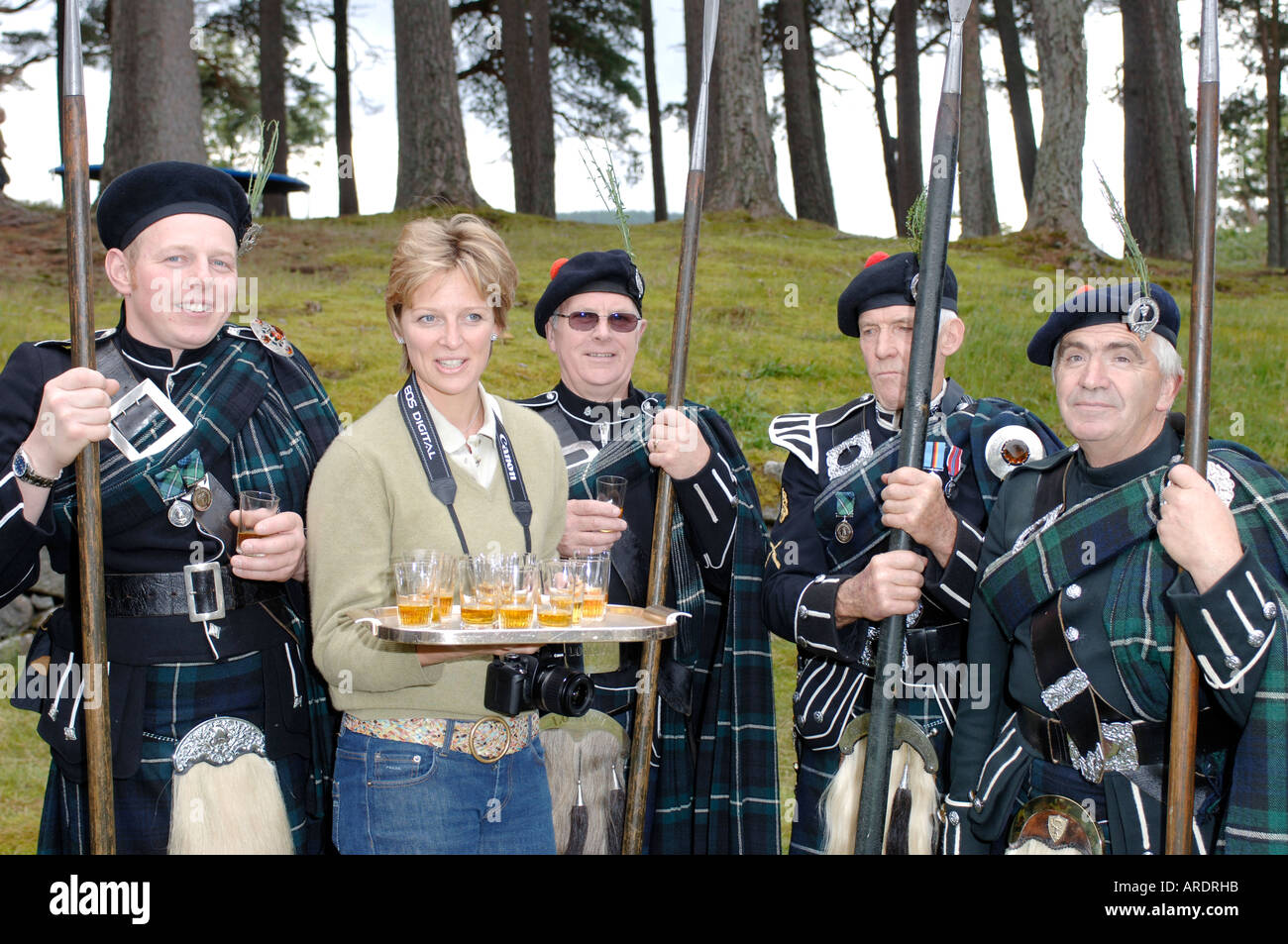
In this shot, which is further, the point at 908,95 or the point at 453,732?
A: the point at 908,95

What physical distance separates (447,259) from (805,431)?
143 cm

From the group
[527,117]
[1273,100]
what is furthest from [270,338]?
[1273,100]

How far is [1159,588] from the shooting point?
9.67 feet

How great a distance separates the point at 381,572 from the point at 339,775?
53 cm

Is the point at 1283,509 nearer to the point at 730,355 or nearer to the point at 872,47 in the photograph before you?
the point at 730,355

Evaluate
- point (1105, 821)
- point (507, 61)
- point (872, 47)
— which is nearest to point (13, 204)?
point (507, 61)

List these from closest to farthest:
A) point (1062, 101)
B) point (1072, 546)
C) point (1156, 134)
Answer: point (1072, 546) < point (1062, 101) < point (1156, 134)

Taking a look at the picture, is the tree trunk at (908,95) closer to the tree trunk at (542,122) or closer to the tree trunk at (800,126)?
Result: the tree trunk at (800,126)

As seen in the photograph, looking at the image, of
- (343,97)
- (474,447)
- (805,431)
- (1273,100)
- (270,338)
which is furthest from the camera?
(1273,100)

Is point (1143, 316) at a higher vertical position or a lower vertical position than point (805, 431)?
higher

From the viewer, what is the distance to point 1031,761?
3.12m

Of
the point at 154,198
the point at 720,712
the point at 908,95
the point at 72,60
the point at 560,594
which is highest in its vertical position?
the point at 908,95

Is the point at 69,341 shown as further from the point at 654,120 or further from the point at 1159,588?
the point at 654,120

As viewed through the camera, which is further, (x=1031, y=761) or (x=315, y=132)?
(x=315, y=132)
